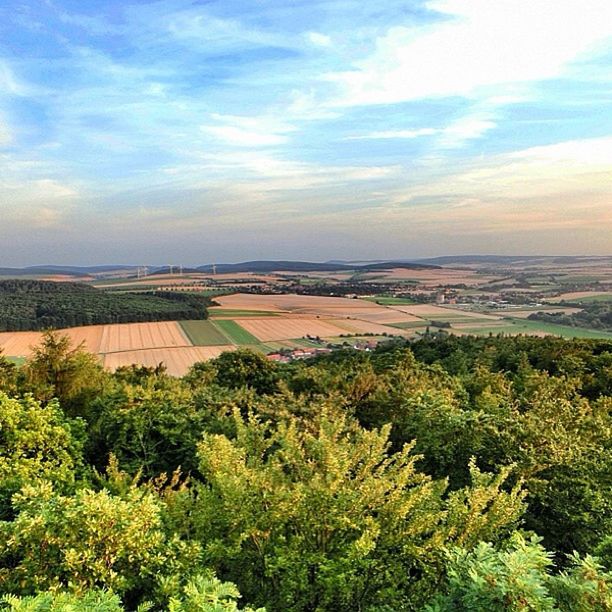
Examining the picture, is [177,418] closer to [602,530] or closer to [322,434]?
[322,434]

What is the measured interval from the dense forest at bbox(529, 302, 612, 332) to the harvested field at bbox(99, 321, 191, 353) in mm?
52430

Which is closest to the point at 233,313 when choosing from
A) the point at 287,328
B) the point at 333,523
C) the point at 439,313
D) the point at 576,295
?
the point at 287,328

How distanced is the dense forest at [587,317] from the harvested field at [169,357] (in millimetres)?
46994

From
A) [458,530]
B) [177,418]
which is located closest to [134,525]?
[458,530]

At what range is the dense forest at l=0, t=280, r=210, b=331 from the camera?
6981 cm

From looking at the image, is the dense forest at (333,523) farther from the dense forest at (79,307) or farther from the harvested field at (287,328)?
the dense forest at (79,307)

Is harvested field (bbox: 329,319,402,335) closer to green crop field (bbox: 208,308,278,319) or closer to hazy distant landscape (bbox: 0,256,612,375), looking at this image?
hazy distant landscape (bbox: 0,256,612,375)

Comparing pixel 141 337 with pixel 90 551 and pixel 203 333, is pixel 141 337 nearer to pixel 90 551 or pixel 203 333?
pixel 203 333

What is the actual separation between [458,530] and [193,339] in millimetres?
58646

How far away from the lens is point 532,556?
262 inches

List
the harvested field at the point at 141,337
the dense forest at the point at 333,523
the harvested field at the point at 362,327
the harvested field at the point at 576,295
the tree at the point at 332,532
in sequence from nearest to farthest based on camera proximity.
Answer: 1. the dense forest at the point at 333,523
2. the tree at the point at 332,532
3. the harvested field at the point at 141,337
4. the harvested field at the point at 362,327
5. the harvested field at the point at 576,295

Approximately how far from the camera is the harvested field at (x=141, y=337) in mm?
59375

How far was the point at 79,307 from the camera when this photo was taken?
8075 centimetres

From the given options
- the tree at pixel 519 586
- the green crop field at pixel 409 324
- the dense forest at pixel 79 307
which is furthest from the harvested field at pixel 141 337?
the tree at pixel 519 586
